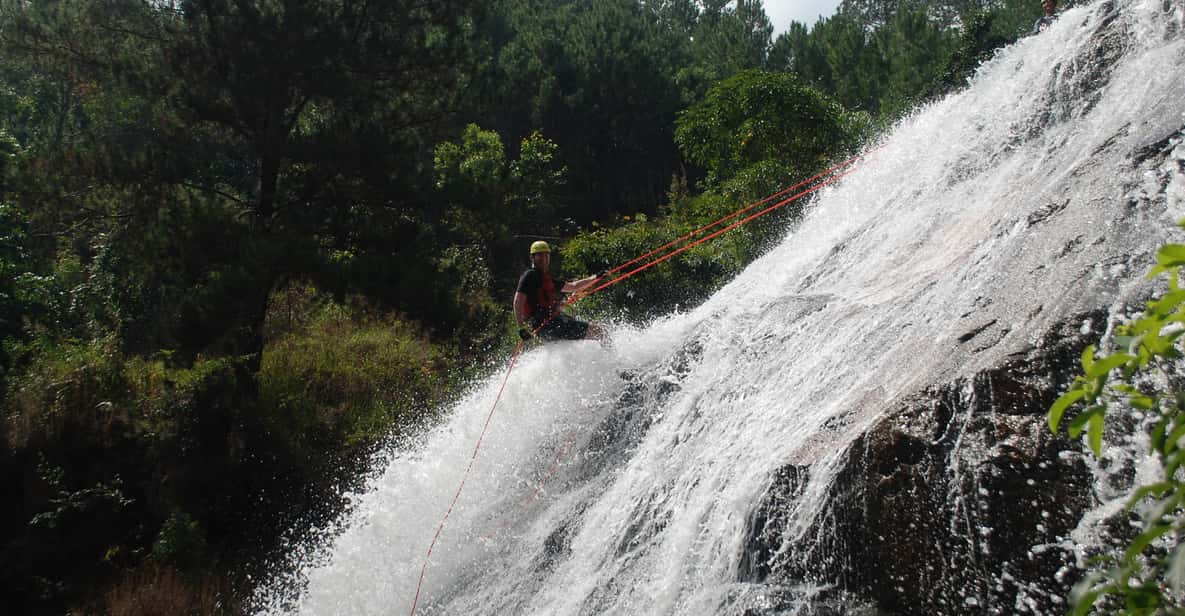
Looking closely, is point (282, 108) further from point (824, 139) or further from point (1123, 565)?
point (1123, 565)

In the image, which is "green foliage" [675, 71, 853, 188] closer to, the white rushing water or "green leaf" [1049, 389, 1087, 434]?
the white rushing water

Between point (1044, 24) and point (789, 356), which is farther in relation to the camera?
point (1044, 24)

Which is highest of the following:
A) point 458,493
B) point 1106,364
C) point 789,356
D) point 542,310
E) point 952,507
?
point 1106,364

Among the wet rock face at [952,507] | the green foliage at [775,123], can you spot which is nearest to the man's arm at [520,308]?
the wet rock face at [952,507]

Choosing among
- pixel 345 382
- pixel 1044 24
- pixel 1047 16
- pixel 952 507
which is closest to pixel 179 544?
pixel 345 382

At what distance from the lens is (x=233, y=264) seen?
9844 millimetres

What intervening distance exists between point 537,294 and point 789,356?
315cm

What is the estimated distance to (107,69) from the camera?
9.88m

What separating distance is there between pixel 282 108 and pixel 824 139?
8.63 metres

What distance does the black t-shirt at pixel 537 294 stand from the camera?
25.2 ft

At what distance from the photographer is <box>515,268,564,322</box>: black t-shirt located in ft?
25.2

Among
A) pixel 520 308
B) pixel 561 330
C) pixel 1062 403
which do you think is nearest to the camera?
pixel 1062 403

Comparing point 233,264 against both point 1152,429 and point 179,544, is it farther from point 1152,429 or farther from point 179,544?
point 1152,429

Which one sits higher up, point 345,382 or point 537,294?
point 537,294
